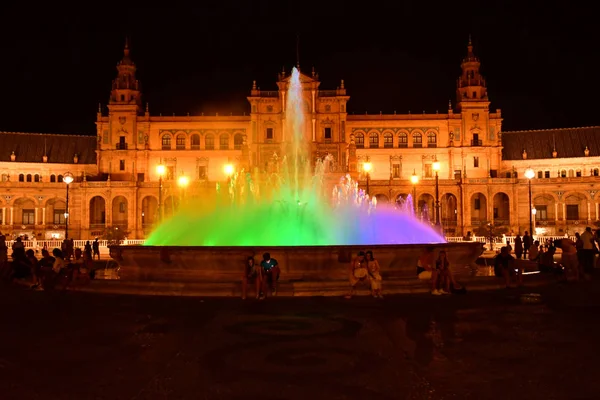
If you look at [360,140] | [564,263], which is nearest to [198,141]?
[360,140]

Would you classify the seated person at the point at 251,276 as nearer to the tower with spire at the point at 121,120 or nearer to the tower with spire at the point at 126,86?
the tower with spire at the point at 121,120

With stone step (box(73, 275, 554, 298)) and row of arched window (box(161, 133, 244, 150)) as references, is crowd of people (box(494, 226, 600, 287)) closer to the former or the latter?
stone step (box(73, 275, 554, 298))

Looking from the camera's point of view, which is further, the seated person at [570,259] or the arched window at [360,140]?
the arched window at [360,140]

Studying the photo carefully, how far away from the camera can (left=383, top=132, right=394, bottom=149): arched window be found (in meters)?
80.6

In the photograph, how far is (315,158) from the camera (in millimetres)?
75375

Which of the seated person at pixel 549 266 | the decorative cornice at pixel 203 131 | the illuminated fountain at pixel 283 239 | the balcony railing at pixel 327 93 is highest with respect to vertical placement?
the balcony railing at pixel 327 93

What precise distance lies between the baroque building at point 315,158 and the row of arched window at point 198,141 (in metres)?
0.13

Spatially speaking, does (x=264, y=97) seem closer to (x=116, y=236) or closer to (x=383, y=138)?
(x=383, y=138)

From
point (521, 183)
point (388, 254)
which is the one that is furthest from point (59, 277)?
point (521, 183)

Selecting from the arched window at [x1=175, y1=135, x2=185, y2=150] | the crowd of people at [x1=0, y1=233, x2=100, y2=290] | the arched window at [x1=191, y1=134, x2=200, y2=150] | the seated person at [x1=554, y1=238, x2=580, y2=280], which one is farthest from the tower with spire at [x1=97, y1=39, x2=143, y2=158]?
the seated person at [x1=554, y1=238, x2=580, y2=280]

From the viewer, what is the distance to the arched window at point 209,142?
8112 centimetres

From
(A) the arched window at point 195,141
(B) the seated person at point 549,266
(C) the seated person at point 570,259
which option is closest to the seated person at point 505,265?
(C) the seated person at point 570,259

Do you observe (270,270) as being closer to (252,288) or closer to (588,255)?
(252,288)

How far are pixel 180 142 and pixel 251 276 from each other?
68038 mm
